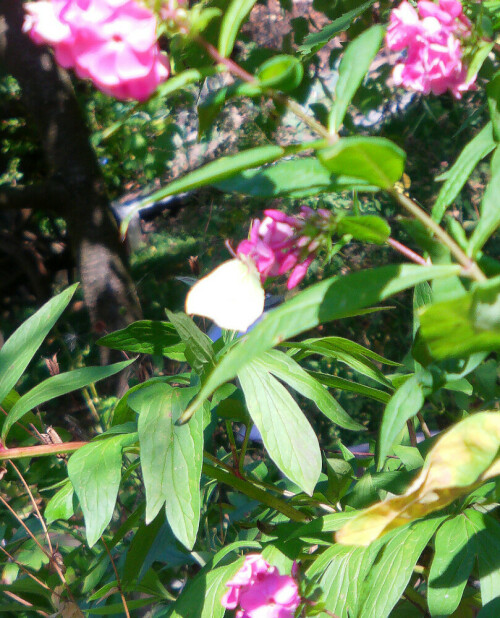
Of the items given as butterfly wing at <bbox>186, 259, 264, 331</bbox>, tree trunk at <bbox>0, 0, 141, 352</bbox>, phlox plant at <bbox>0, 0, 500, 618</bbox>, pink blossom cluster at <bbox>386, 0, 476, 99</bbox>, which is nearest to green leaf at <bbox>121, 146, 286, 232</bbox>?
phlox plant at <bbox>0, 0, 500, 618</bbox>

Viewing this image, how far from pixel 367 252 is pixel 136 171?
1670 millimetres

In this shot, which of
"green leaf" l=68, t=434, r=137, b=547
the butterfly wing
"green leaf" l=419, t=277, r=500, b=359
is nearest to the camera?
"green leaf" l=419, t=277, r=500, b=359

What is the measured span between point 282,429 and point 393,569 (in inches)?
5.7

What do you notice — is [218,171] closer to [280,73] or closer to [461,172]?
[280,73]

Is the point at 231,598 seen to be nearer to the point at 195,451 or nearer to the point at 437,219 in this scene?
the point at 195,451

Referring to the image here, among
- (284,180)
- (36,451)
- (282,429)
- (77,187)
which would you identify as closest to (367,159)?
(284,180)

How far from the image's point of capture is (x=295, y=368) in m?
0.58

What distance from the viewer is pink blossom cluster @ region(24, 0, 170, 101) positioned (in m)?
0.33

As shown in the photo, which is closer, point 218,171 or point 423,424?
point 218,171

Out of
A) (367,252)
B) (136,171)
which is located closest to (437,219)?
(367,252)

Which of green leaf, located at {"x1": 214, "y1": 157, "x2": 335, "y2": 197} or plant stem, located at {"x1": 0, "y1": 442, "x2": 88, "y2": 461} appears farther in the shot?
plant stem, located at {"x1": 0, "y1": 442, "x2": 88, "y2": 461}

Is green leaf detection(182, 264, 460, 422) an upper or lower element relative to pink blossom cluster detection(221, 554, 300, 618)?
upper

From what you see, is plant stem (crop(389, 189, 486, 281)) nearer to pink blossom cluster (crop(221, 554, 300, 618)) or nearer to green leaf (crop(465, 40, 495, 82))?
green leaf (crop(465, 40, 495, 82))

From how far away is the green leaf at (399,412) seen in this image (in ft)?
1.37
